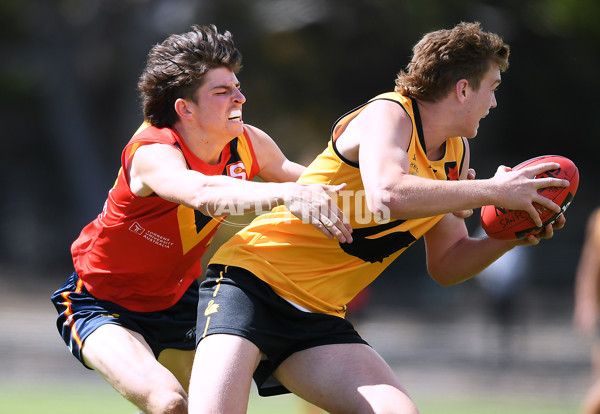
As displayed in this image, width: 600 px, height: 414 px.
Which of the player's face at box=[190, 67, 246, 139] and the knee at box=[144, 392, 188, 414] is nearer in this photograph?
the knee at box=[144, 392, 188, 414]

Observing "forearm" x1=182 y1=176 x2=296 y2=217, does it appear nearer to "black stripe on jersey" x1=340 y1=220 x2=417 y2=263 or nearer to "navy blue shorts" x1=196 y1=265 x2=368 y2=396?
"navy blue shorts" x1=196 y1=265 x2=368 y2=396

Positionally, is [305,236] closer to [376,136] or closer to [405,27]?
[376,136]

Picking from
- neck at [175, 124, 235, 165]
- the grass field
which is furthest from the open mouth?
the grass field

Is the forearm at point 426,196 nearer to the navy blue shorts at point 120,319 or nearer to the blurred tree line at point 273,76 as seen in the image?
the navy blue shorts at point 120,319

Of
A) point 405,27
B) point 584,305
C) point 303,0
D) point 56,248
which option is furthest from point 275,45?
point 584,305

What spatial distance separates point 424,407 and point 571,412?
57.0 inches

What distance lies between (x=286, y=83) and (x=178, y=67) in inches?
Result: 598

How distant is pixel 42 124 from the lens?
21609 millimetres

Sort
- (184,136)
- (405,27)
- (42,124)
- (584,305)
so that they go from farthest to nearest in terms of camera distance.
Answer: (42,124) → (405,27) → (584,305) → (184,136)

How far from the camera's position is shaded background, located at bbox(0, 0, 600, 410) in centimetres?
1625

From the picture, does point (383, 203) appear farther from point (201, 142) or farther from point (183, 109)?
point (183, 109)

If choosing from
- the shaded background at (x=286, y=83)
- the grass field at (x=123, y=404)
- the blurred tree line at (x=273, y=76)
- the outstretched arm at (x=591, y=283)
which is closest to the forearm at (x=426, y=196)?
the outstretched arm at (x=591, y=283)

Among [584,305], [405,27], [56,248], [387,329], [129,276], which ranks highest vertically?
[405,27]

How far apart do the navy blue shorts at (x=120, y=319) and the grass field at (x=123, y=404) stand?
14.1ft
